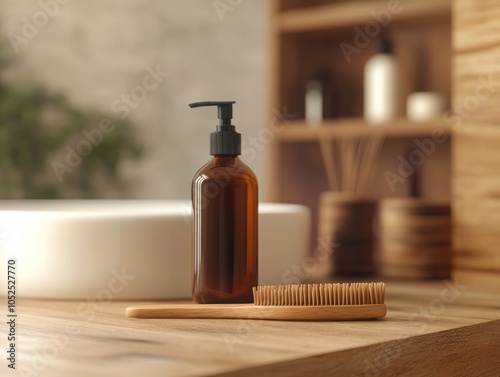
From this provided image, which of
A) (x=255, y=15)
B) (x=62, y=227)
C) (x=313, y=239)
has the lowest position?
(x=313, y=239)

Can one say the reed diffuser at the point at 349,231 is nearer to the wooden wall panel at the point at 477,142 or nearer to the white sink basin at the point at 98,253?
the wooden wall panel at the point at 477,142

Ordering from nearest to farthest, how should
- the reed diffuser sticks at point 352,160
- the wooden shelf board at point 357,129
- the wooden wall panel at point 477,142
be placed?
the wooden wall panel at point 477,142 < the wooden shelf board at point 357,129 < the reed diffuser sticks at point 352,160

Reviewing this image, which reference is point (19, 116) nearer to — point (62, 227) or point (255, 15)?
point (255, 15)

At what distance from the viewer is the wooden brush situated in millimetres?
744

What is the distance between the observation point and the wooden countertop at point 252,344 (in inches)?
21.1

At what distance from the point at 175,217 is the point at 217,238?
0.10m

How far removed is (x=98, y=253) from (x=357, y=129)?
0.76 meters

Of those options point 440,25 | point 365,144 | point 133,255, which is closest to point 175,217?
point 133,255

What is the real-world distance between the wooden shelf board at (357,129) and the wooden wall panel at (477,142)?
0.66 feet

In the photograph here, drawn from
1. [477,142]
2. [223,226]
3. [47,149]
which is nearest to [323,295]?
[223,226]

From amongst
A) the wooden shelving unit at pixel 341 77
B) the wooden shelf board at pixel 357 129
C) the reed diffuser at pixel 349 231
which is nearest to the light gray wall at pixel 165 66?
the wooden shelving unit at pixel 341 77

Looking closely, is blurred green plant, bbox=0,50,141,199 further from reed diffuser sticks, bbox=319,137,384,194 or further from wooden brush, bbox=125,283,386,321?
wooden brush, bbox=125,283,386,321

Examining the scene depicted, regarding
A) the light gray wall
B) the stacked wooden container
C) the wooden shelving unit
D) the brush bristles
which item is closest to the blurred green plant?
the light gray wall

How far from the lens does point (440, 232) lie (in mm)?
1245
